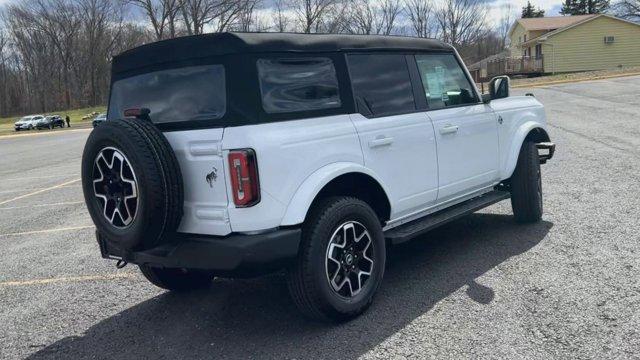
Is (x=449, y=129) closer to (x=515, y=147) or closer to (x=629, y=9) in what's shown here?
(x=515, y=147)

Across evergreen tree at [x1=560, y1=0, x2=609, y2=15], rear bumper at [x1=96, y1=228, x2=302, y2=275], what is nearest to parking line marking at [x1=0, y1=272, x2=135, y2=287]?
rear bumper at [x1=96, y1=228, x2=302, y2=275]

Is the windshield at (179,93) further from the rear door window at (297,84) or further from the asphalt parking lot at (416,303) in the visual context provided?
the asphalt parking lot at (416,303)

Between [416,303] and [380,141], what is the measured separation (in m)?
1.20

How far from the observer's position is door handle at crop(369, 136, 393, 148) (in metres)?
3.99

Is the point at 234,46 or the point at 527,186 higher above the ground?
the point at 234,46

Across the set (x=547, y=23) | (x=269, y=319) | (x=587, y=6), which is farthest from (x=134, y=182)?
(x=587, y=6)

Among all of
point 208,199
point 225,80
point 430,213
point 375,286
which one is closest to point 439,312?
point 375,286

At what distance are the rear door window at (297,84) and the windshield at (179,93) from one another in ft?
0.92

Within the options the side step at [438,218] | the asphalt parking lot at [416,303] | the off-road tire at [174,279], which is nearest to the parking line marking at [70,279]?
the asphalt parking lot at [416,303]

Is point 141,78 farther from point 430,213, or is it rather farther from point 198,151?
point 430,213

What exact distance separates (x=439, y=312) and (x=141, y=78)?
2661 mm

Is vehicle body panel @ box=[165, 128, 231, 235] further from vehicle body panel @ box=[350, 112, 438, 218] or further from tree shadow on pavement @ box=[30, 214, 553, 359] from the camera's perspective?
vehicle body panel @ box=[350, 112, 438, 218]

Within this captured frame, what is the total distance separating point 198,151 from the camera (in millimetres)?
3410

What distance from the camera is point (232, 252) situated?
10.8 ft
